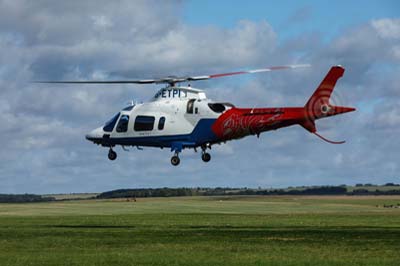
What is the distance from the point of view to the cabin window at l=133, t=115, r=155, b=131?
88.4 metres

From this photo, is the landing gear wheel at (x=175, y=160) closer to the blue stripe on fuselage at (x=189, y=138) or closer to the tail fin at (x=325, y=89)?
the blue stripe on fuselage at (x=189, y=138)

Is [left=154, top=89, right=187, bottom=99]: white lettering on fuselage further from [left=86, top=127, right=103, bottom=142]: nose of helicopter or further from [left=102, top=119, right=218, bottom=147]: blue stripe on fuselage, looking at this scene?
[left=86, top=127, right=103, bottom=142]: nose of helicopter

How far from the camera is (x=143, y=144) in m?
89.9

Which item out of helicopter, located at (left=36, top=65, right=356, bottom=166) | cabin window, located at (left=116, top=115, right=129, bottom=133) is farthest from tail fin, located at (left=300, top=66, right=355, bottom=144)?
cabin window, located at (left=116, top=115, right=129, bottom=133)

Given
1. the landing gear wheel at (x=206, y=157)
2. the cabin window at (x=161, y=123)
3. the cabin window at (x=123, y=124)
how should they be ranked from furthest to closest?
the cabin window at (x=123, y=124)
the cabin window at (x=161, y=123)
the landing gear wheel at (x=206, y=157)

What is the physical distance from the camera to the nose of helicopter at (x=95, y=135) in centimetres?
9256

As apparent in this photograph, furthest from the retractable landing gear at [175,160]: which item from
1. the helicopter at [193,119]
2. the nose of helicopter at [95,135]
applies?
the nose of helicopter at [95,135]

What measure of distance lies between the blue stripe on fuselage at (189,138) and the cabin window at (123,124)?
1.10 m

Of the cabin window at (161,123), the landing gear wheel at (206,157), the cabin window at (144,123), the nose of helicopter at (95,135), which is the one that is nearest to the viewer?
the landing gear wheel at (206,157)

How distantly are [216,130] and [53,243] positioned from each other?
16793mm

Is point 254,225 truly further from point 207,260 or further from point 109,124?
point 207,260

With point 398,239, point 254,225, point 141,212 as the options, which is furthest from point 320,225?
point 141,212

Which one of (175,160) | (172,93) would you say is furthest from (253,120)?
(172,93)

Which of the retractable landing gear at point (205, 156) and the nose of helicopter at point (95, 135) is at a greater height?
the nose of helicopter at point (95, 135)
